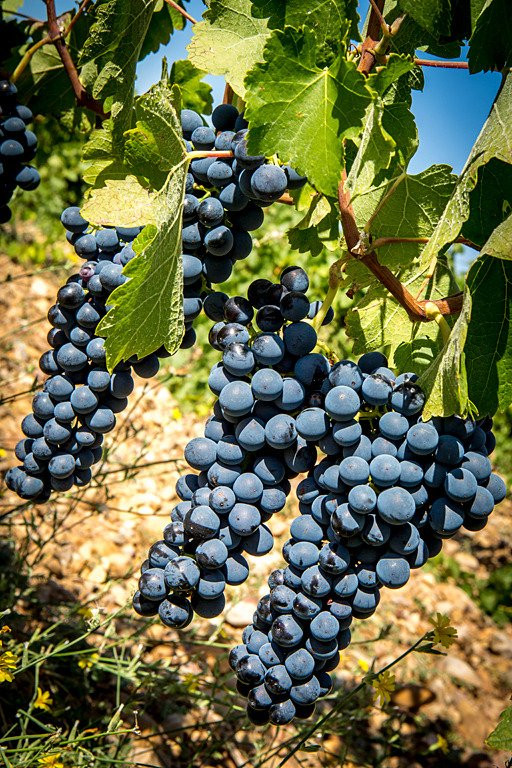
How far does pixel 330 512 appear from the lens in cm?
96

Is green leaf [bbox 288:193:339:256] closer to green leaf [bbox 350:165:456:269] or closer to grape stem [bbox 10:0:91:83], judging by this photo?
green leaf [bbox 350:165:456:269]

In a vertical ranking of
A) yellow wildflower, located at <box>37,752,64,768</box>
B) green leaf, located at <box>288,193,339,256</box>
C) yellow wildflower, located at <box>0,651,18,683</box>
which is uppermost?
green leaf, located at <box>288,193,339,256</box>

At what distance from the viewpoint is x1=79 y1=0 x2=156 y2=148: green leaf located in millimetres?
1130

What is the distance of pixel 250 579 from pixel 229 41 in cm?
198

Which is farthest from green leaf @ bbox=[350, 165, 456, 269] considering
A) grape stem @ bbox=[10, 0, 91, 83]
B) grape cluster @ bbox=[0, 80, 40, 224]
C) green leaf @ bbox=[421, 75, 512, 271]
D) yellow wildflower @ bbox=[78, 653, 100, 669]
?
yellow wildflower @ bbox=[78, 653, 100, 669]

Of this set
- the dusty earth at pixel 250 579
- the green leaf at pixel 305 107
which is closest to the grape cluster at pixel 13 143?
the dusty earth at pixel 250 579

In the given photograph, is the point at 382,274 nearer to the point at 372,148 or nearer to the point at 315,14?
the point at 372,148

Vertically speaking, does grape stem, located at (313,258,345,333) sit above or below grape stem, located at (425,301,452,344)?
below

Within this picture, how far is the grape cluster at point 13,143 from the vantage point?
1.46 metres

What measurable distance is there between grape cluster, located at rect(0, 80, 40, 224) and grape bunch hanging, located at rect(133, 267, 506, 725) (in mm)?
794

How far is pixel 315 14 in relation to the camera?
95cm

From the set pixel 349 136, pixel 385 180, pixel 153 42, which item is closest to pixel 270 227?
pixel 153 42

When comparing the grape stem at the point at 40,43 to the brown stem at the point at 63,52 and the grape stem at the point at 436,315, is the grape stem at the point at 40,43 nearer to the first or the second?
the brown stem at the point at 63,52

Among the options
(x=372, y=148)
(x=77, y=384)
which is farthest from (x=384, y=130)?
(x=77, y=384)
